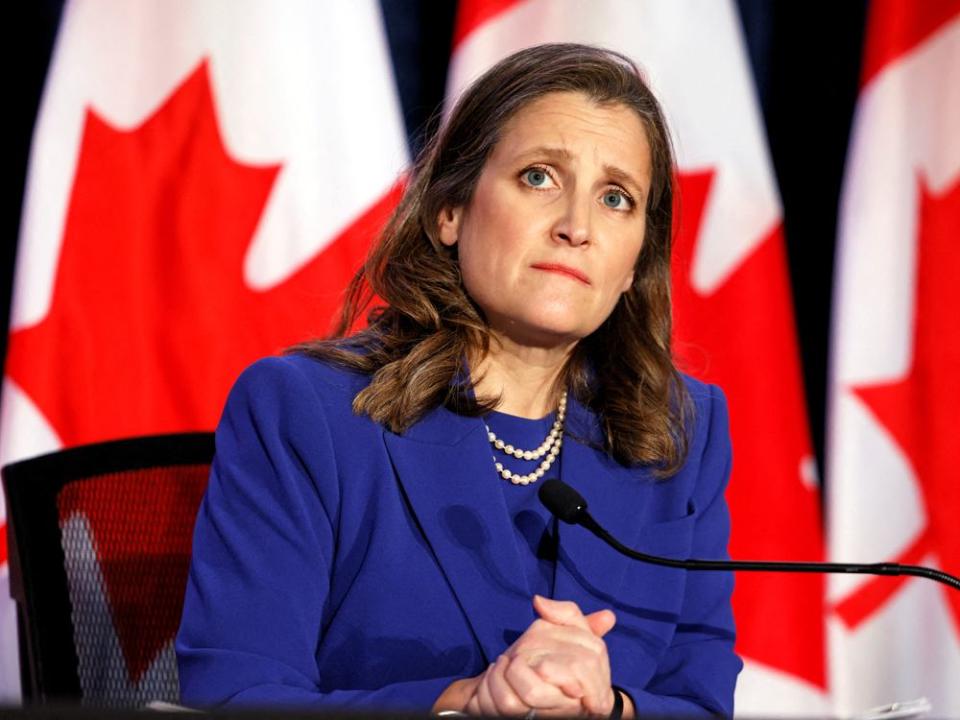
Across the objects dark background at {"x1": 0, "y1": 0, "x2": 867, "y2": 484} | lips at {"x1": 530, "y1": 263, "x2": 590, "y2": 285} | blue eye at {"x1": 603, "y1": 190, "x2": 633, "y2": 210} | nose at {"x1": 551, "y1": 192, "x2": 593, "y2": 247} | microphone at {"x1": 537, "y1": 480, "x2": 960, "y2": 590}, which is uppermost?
dark background at {"x1": 0, "y1": 0, "x2": 867, "y2": 484}

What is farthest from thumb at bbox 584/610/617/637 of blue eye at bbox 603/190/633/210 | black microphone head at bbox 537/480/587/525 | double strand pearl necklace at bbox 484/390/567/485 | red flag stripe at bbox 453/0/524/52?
red flag stripe at bbox 453/0/524/52

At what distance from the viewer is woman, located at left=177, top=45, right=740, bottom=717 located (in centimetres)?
131

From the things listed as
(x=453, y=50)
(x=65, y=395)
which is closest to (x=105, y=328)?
(x=65, y=395)

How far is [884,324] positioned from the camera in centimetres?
236

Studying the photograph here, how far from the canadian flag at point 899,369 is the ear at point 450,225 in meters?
1.06

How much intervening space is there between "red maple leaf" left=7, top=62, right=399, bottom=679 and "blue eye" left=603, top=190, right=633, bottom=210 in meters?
0.79

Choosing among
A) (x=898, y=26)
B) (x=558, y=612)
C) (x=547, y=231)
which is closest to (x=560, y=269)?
(x=547, y=231)

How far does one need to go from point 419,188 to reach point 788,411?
1027 millimetres

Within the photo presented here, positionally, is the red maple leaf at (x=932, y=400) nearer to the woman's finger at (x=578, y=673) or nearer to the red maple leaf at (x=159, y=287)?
the red maple leaf at (x=159, y=287)

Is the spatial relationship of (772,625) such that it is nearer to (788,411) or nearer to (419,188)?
(788,411)

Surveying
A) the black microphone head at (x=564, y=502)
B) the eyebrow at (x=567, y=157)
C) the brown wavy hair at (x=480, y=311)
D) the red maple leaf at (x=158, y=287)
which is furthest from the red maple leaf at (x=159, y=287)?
the black microphone head at (x=564, y=502)

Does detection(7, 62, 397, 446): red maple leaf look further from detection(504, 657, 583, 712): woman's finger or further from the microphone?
detection(504, 657, 583, 712): woman's finger

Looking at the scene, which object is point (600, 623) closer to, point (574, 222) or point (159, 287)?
point (574, 222)

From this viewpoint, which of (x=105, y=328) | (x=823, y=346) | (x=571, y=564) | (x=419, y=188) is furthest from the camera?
(x=823, y=346)
